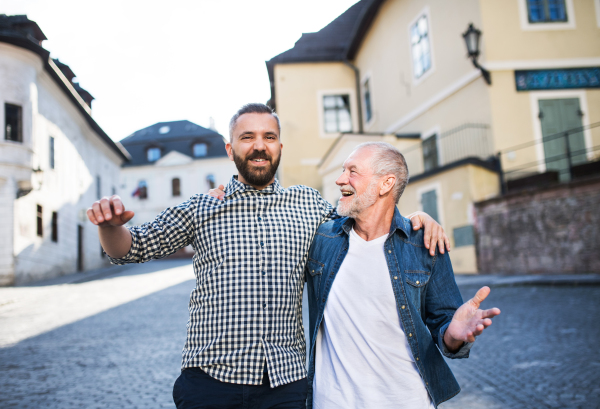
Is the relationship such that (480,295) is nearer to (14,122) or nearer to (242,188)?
(242,188)

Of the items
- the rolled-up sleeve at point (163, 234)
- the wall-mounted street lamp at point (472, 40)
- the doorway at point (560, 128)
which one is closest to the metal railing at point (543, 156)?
the doorway at point (560, 128)

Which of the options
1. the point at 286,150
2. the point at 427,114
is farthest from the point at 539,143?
the point at 286,150

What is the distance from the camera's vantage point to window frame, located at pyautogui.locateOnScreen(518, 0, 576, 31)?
52.1 ft

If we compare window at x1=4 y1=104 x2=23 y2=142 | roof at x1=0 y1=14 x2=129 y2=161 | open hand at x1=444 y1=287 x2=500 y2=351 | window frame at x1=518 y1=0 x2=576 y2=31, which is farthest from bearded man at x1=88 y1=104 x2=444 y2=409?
roof at x1=0 y1=14 x2=129 y2=161

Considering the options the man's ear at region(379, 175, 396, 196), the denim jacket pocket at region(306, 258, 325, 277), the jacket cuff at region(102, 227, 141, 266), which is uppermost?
→ the man's ear at region(379, 175, 396, 196)

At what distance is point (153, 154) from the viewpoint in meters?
51.7

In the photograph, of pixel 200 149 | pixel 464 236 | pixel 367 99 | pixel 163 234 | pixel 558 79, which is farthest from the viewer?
pixel 200 149

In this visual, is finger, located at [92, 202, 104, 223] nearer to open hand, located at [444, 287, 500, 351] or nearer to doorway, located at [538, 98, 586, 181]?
open hand, located at [444, 287, 500, 351]

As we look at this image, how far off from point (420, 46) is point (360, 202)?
17.9 metres

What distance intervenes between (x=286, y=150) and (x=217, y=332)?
76.2 feet

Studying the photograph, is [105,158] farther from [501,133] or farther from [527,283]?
[527,283]

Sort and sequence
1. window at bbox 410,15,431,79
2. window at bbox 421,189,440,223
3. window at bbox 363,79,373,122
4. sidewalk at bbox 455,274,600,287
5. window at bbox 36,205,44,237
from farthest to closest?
window at bbox 363,79,373,122
window at bbox 36,205,44,237
window at bbox 410,15,431,79
window at bbox 421,189,440,223
sidewalk at bbox 455,274,600,287

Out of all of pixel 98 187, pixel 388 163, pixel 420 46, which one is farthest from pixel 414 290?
pixel 98 187

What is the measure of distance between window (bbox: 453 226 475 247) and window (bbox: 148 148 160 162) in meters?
40.6
